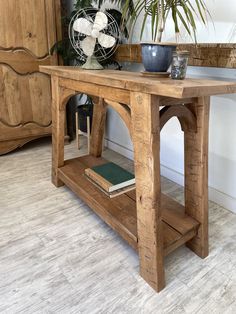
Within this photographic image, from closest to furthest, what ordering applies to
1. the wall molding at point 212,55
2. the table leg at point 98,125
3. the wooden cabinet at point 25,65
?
the wall molding at point 212,55, the table leg at point 98,125, the wooden cabinet at point 25,65

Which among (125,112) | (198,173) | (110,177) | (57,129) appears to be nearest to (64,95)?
(57,129)

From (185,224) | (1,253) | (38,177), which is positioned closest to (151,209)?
(185,224)

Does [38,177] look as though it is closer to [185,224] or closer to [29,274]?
[29,274]

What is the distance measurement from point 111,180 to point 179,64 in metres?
0.73

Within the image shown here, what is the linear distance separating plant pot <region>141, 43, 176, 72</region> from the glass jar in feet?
0.15

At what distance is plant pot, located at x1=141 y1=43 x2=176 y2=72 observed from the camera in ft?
3.40

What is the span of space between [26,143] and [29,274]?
65.1 inches

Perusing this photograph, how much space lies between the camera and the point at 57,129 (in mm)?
1736

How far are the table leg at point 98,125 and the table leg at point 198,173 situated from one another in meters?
0.89

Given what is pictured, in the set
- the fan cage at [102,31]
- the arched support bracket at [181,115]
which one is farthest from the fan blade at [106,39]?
the arched support bracket at [181,115]

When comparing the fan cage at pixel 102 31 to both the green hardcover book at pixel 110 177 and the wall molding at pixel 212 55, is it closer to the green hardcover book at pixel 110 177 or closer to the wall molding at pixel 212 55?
the wall molding at pixel 212 55

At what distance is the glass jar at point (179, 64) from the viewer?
996 millimetres

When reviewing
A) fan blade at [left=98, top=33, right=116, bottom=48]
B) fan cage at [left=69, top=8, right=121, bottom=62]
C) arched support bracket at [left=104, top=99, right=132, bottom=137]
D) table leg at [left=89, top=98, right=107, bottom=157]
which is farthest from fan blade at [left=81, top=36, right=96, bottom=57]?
arched support bracket at [left=104, top=99, right=132, bottom=137]

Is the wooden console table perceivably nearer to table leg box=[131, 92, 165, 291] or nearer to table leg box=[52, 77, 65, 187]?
table leg box=[131, 92, 165, 291]
